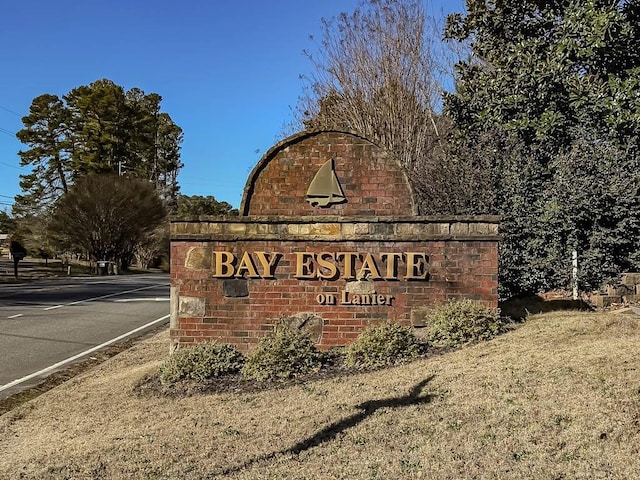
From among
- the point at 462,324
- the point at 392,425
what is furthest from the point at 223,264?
the point at 392,425

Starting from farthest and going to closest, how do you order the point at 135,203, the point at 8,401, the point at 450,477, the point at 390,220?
the point at 135,203, the point at 390,220, the point at 8,401, the point at 450,477

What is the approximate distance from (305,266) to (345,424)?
3.18 metres

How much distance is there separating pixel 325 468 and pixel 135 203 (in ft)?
141

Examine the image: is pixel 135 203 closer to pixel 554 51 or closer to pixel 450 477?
pixel 554 51

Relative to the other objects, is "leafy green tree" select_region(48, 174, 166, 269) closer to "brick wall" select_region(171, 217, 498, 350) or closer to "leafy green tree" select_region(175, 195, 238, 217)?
"leafy green tree" select_region(175, 195, 238, 217)

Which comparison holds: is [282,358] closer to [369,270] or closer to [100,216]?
[369,270]

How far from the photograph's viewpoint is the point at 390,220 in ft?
26.2

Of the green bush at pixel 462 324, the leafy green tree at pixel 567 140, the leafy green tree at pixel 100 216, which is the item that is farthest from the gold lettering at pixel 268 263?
the leafy green tree at pixel 100 216

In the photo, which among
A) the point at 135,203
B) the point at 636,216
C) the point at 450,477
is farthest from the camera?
the point at 135,203

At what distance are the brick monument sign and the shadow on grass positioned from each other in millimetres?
2022

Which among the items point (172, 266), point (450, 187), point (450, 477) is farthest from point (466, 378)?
point (450, 187)

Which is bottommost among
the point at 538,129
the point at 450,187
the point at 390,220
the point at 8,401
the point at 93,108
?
the point at 8,401

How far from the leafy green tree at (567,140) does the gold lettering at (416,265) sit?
451cm

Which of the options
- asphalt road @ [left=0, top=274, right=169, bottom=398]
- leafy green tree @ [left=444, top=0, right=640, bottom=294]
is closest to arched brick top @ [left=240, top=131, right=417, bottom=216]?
leafy green tree @ [left=444, top=0, right=640, bottom=294]
